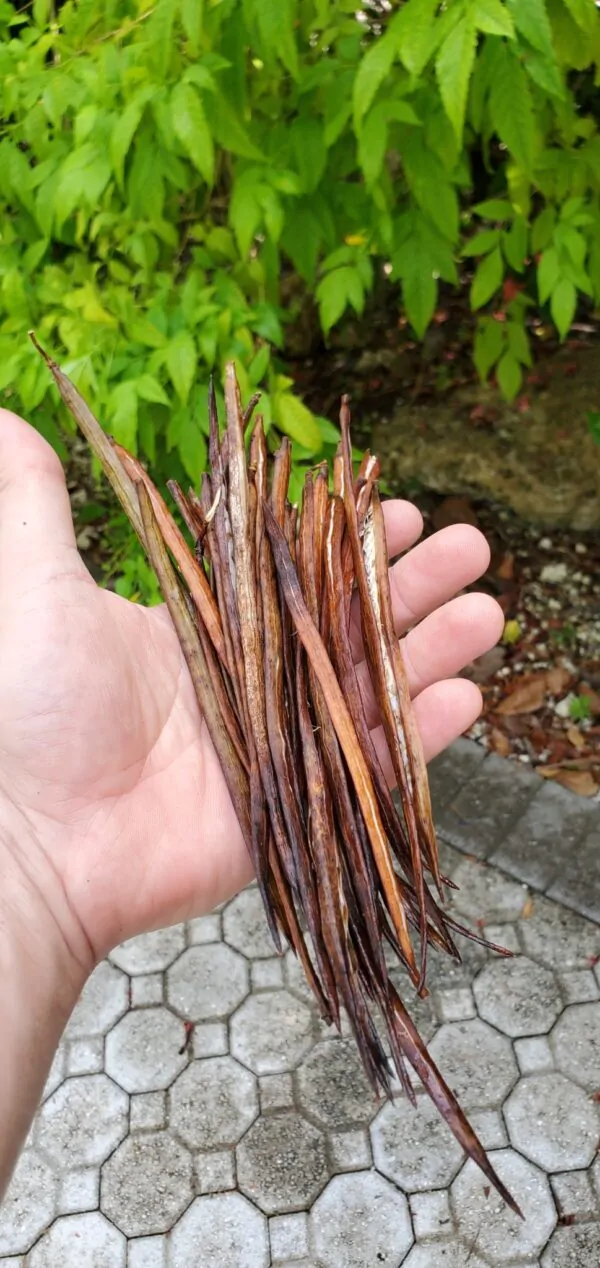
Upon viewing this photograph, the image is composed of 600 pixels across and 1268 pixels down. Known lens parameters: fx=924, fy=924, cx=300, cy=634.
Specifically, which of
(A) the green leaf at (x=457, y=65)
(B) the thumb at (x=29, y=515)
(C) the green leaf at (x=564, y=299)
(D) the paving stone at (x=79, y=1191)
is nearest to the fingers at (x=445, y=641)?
(B) the thumb at (x=29, y=515)

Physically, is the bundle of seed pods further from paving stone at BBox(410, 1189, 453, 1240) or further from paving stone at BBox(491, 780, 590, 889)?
paving stone at BBox(491, 780, 590, 889)

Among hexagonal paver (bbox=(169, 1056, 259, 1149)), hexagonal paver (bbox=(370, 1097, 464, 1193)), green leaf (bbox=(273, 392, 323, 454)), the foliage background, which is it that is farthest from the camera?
hexagonal paver (bbox=(169, 1056, 259, 1149))

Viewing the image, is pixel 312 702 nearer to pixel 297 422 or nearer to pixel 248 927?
pixel 297 422

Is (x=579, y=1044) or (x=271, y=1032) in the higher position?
(x=271, y=1032)

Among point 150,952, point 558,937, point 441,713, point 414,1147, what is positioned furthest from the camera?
point 150,952

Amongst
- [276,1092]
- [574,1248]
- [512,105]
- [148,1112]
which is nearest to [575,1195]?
[574,1248]

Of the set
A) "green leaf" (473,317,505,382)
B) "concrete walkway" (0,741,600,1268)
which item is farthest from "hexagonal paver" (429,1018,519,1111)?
"green leaf" (473,317,505,382)

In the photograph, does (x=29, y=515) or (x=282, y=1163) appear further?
(x=282, y=1163)
